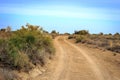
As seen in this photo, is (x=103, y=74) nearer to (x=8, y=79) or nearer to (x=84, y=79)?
(x=84, y=79)

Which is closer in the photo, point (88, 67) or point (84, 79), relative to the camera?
point (84, 79)

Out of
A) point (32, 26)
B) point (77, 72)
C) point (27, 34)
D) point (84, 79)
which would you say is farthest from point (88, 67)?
point (32, 26)

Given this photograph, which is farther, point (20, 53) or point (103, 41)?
point (103, 41)

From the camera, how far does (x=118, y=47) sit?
29500mm

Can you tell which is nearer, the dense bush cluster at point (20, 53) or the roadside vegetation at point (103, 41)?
the dense bush cluster at point (20, 53)

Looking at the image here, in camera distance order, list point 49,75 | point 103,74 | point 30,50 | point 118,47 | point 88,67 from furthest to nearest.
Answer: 1. point 118,47
2. point 88,67
3. point 30,50
4. point 103,74
5. point 49,75

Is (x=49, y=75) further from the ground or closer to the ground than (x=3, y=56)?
closer to the ground

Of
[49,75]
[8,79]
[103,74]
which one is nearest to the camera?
[8,79]

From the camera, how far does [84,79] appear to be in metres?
12.6

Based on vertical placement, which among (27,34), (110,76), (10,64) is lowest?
(110,76)

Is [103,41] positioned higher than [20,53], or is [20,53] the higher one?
[20,53]

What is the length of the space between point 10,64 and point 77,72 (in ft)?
13.8

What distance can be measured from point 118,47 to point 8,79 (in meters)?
21.4

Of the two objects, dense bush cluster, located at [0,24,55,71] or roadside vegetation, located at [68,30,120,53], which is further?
roadside vegetation, located at [68,30,120,53]
